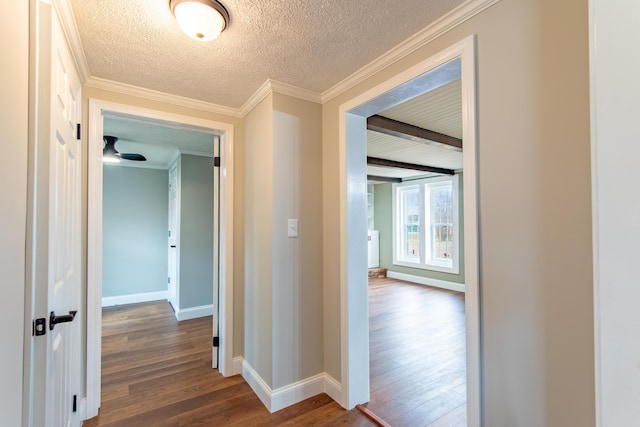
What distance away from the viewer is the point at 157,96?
7.42ft

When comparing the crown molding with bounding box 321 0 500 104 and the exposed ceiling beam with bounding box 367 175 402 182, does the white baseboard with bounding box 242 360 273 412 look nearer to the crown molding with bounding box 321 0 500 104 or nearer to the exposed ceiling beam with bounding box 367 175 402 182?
the crown molding with bounding box 321 0 500 104

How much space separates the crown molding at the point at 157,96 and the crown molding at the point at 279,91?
10.1 inches

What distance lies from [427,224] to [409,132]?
3.77 meters

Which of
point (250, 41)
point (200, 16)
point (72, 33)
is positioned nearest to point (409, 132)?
point (250, 41)

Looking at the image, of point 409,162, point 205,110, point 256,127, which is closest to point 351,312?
point 256,127

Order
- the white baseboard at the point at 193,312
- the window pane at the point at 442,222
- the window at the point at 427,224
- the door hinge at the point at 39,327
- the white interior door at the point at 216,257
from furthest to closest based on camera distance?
the window pane at the point at 442,222 < the window at the point at 427,224 < the white baseboard at the point at 193,312 < the white interior door at the point at 216,257 < the door hinge at the point at 39,327

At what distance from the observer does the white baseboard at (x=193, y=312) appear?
157 inches

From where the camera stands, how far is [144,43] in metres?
1.64

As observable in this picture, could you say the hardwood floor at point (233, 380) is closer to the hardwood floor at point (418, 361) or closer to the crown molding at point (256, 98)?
the hardwood floor at point (418, 361)

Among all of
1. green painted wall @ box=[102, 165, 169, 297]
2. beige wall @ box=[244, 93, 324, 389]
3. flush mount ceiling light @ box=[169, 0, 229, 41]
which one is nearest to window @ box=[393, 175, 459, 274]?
beige wall @ box=[244, 93, 324, 389]

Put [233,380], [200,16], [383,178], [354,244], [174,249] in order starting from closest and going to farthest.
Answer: [200,16] < [354,244] < [233,380] < [174,249] < [383,178]

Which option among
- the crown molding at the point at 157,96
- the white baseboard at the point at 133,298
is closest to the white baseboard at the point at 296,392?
the crown molding at the point at 157,96

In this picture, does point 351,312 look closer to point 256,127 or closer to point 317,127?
point 317,127

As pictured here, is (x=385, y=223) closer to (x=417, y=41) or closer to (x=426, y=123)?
(x=426, y=123)
